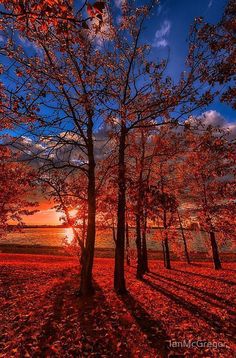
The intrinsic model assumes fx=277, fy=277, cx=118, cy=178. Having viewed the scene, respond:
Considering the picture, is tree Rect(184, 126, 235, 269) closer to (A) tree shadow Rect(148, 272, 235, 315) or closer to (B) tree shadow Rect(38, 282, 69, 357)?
(A) tree shadow Rect(148, 272, 235, 315)

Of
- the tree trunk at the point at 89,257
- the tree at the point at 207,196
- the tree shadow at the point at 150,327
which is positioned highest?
the tree at the point at 207,196

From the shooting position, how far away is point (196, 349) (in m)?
7.29

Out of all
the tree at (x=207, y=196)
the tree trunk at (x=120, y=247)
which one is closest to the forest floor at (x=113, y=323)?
the tree trunk at (x=120, y=247)

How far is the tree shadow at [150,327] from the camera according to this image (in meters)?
7.42

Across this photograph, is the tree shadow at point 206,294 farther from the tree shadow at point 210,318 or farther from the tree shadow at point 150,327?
the tree shadow at point 150,327

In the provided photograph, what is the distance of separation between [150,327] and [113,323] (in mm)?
1180

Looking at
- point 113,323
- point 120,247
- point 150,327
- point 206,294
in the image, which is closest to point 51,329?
point 113,323

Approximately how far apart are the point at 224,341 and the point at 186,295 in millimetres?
5592

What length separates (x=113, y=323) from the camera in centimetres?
889

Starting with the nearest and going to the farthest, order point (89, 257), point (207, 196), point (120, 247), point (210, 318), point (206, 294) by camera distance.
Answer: point (210, 318)
point (89, 257)
point (120, 247)
point (206, 294)
point (207, 196)

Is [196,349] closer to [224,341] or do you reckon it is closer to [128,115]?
[224,341]

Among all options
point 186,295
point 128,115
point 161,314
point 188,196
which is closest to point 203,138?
point 128,115

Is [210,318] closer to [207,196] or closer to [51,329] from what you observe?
[51,329]

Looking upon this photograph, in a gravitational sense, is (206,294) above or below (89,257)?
below
